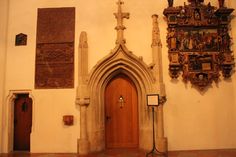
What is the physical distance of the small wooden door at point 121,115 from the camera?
603 centimetres

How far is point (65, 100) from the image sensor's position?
5844mm

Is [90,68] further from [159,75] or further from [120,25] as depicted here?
[159,75]

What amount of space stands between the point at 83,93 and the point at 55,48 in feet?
4.73

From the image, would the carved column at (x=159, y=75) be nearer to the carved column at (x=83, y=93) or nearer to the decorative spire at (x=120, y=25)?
the decorative spire at (x=120, y=25)

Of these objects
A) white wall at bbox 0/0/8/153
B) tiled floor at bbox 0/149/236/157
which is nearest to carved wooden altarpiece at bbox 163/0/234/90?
tiled floor at bbox 0/149/236/157

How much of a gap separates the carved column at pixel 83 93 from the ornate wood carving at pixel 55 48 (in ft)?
0.88

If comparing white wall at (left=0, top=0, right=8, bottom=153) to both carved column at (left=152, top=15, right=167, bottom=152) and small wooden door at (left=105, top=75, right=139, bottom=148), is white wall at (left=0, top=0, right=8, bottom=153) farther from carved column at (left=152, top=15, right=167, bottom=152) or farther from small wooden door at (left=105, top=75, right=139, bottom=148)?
carved column at (left=152, top=15, right=167, bottom=152)

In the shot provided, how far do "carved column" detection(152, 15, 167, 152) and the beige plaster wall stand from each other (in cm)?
16

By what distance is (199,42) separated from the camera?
5926 millimetres

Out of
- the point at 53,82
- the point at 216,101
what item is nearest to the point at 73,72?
the point at 53,82

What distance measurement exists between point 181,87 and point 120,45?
1.90m

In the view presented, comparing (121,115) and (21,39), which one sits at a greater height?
(21,39)

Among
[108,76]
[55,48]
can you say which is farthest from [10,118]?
[108,76]

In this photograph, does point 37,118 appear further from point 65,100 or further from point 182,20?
point 182,20
